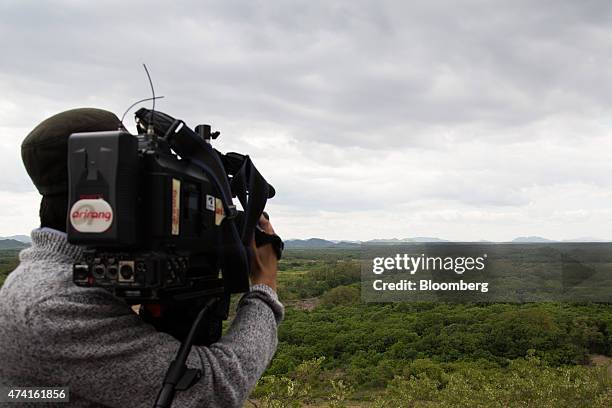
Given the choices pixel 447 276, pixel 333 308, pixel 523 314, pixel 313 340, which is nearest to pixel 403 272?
pixel 447 276

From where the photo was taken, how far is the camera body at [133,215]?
1.03 m

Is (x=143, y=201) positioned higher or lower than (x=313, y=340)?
higher

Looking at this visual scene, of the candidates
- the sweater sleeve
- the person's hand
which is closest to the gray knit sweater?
the sweater sleeve

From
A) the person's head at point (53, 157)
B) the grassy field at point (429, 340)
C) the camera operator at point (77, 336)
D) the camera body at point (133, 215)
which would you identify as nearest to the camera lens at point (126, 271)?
the camera body at point (133, 215)

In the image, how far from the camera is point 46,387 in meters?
1.13

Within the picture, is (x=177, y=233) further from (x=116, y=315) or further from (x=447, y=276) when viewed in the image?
(x=447, y=276)

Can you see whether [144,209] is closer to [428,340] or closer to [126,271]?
[126,271]

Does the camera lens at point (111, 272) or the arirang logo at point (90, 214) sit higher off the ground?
the arirang logo at point (90, 214)

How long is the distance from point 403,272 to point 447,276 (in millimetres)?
3258

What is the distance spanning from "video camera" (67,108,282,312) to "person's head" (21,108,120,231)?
139mm

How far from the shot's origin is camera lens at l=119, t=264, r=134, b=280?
41.4 inches

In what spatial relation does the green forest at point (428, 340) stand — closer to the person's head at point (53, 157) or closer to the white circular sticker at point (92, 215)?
the person's head at point (53, 157)

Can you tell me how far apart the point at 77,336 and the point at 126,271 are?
0.15 metres

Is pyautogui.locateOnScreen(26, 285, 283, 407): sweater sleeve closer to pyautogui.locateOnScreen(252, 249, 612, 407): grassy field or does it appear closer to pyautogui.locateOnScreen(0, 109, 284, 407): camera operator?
pyautogui.locateOnScreen(0, 109, 284, 407): camera operator
